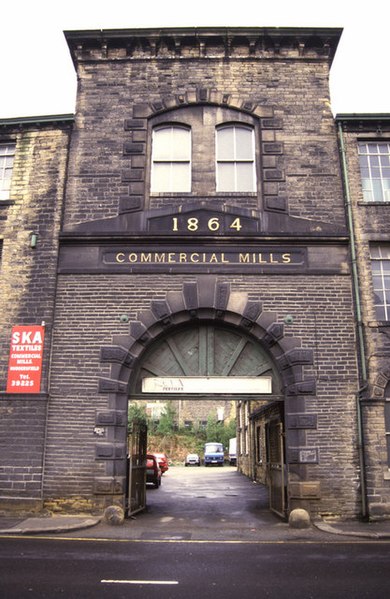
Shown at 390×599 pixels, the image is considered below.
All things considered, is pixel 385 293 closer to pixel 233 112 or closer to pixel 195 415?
pixel 233 112

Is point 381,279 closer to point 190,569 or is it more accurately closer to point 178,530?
point 178,530

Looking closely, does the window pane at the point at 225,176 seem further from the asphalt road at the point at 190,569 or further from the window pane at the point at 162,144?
the asphalt road at the point at 190,569

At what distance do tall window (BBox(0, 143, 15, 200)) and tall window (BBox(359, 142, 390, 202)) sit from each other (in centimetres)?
946

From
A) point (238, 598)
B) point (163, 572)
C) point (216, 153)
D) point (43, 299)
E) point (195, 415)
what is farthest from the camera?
point (195, 415)

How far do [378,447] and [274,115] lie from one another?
29.4 ft

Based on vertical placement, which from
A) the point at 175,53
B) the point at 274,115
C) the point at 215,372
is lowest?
the point at 215,372

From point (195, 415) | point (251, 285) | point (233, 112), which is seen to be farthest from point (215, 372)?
point (195, 415)

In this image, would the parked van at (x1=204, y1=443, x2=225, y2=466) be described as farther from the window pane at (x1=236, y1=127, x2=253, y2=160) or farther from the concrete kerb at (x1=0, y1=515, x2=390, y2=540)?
the window pane at (x1=236, y1=127, x2=253, y2=160)

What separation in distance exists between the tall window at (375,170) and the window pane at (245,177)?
2924mm

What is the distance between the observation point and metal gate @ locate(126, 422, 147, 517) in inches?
512

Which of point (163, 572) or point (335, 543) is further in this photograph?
point (335, 543)

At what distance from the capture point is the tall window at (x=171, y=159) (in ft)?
47.2

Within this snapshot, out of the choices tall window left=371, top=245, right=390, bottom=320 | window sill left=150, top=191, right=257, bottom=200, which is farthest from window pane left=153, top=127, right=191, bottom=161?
tall window left=371, top=245, right=390, bottom=320

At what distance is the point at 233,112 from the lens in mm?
14805
